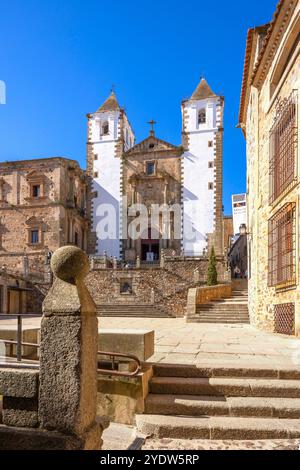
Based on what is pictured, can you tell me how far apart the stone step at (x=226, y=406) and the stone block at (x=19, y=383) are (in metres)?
1.77

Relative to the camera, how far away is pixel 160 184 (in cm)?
3491

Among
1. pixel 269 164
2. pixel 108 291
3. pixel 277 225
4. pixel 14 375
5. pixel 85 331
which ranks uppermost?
pixel 269 164

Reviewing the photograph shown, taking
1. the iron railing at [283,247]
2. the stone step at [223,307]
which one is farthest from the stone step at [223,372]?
the stone step at [223,307]

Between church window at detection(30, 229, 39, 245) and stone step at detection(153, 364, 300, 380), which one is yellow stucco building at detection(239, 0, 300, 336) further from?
church window at detection(30, 229, 39, 245)

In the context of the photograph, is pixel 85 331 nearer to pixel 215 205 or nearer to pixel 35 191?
pixel 215 205

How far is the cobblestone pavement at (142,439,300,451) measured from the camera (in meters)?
3.56

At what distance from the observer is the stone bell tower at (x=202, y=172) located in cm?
3250

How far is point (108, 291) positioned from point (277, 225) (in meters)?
19.2

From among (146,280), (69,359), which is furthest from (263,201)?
(146,280)

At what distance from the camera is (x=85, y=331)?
117 inches

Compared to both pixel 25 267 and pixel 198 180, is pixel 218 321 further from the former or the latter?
pixel 198 180

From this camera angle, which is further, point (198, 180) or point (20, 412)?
point (198, 180)

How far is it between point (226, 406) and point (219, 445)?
22.7 inches

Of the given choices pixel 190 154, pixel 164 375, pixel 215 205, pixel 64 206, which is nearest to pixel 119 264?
pixel 64 206
